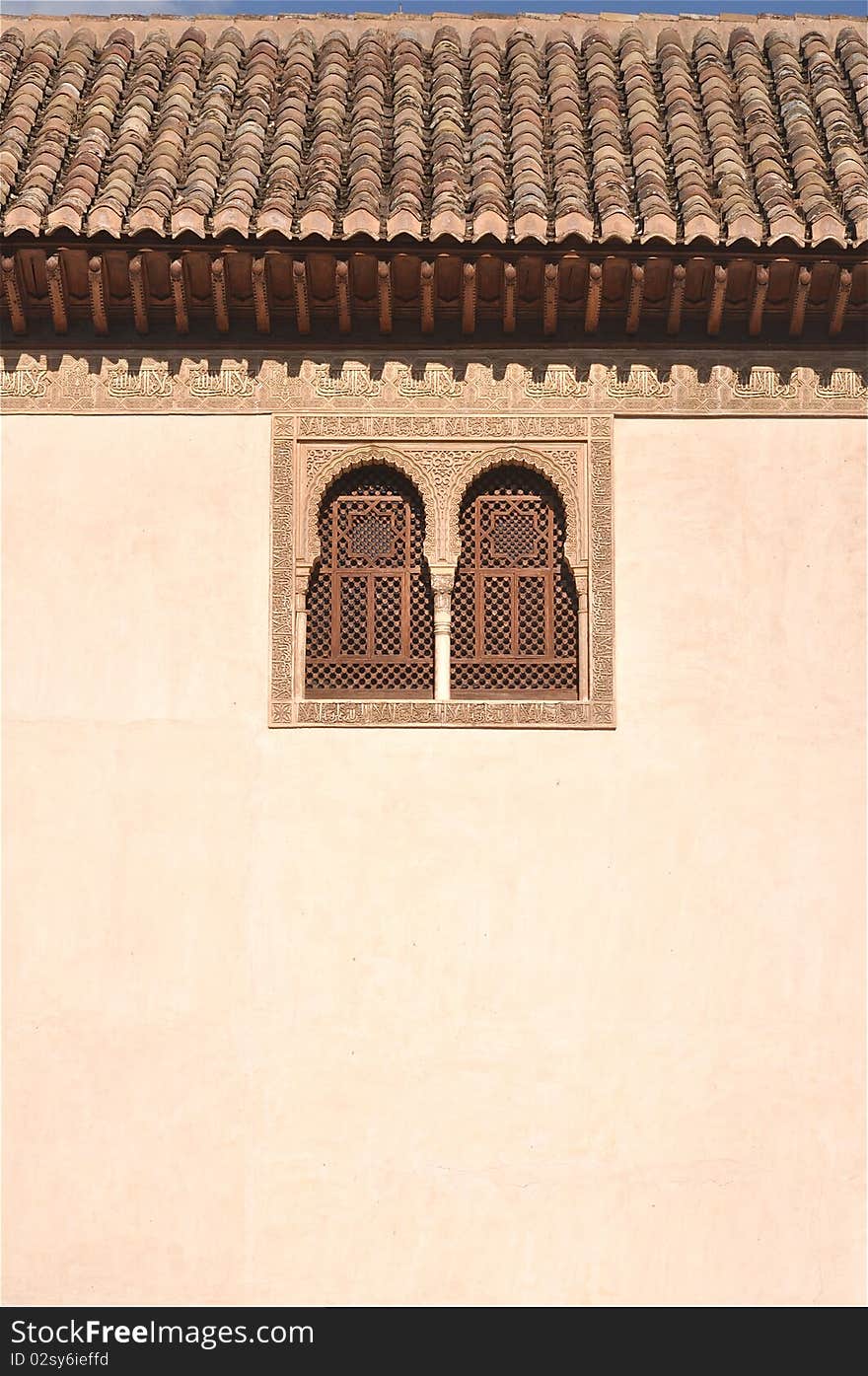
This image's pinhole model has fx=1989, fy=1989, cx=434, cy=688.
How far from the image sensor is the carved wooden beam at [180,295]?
699 centimetres

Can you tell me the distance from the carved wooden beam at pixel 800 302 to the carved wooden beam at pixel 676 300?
1.33 ft

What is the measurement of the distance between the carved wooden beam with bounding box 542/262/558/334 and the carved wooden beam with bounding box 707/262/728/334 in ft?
1.84

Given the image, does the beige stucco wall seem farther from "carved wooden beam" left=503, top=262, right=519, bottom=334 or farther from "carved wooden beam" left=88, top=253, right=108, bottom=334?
"carved wooden beam" left=503, top=262, right=519, bottom=334

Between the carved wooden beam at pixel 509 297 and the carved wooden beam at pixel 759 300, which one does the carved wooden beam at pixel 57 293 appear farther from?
the carved wooden beam at pixel 759 300

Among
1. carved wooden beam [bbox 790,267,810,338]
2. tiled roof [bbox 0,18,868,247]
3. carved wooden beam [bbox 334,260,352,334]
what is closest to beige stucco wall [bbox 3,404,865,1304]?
carved wooden beam [bbox 790,267,810,338]

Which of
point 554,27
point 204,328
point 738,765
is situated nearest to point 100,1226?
A: point 738,765

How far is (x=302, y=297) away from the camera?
23.2 ft

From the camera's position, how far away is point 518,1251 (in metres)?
6.67

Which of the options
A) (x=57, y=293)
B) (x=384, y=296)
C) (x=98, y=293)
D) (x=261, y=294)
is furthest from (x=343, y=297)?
(x=57, y=293)

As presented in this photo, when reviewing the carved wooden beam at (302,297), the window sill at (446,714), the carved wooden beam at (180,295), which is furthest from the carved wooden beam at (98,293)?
the window sill at (446,714)

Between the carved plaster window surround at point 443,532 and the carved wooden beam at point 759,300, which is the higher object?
the carved wooden beam at point 759,300

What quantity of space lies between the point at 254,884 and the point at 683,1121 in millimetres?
1676

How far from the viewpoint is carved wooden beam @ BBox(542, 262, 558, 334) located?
22.7 ft
